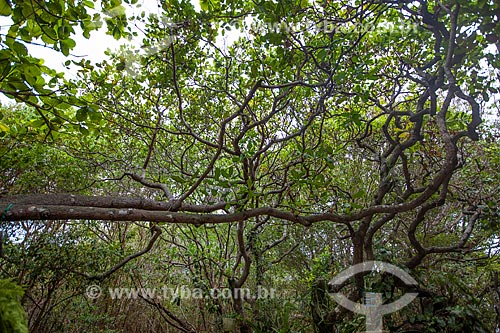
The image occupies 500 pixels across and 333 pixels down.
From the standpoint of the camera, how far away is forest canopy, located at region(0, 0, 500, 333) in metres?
1.82

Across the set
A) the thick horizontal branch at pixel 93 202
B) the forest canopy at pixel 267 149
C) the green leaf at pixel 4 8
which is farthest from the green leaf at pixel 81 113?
the thick horizontal branch at pixel 93 202

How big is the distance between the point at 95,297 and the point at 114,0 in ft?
14.0

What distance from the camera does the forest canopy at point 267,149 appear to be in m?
1.82

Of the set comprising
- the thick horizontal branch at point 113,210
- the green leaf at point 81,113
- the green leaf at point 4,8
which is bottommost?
the thick horizontal branch at point 113,210

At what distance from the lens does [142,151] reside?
13.2 ft

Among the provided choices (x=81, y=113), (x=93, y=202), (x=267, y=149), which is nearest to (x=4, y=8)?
(x=81, y=113)

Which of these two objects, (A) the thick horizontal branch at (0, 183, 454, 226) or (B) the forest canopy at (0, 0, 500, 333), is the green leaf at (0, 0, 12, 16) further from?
(A) the thick horizontal branch at (0, 183, 454, 226)

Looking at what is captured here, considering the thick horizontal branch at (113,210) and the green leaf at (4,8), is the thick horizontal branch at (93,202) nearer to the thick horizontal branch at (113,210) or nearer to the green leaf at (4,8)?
the thick horizontal branch at (113,210)

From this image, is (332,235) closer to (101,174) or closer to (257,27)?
(257,27)

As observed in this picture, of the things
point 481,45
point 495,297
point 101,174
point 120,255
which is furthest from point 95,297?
point 481,45

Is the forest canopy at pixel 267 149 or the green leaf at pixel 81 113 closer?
the green leaf at pixel 81 113

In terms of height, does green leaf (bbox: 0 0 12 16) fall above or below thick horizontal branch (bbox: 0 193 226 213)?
above

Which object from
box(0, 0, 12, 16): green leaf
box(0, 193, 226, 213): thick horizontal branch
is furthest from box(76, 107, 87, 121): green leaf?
box(0, 193, 226, 213): thick horizontal branch

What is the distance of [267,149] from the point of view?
2.92m
